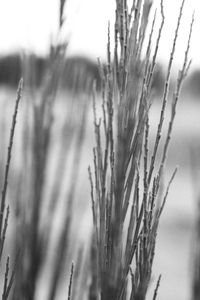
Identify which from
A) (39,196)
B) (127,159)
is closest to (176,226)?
(39,196)

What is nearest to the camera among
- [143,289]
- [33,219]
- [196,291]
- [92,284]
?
[143,289]

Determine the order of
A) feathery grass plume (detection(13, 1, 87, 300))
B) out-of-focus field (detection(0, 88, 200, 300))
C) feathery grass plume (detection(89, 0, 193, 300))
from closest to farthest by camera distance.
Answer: feathery grass plume (detection(89, 0, 193, 300)) < feathery grass plume (detection(13, 1, 87, 300)) < out-of-focus field (detection(0, 88, 200, 300))

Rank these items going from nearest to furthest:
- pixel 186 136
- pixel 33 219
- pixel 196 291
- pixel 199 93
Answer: pixel 33 219 < pixel 196 291 < pixel 186 136 < pixel 199 93

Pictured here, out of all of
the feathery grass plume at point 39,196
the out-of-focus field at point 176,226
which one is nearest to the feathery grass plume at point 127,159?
the feathery grass plume at point 39,196

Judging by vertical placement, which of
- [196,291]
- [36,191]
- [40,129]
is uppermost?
[40,129]

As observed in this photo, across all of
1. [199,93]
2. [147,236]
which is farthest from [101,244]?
[199,93]

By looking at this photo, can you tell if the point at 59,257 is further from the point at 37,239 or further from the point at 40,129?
the point at 40,129

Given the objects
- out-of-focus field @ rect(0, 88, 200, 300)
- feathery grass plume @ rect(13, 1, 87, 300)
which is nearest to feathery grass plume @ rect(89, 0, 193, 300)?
feathery grass plume @ rect(13, 1, 87, 300)

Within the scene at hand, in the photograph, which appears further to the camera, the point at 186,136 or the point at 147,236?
the point at 186,136

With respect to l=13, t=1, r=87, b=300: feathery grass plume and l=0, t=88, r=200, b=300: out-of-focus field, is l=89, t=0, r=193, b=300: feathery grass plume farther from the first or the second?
l=0, t=88, r=200, b=300: out-of-focus field

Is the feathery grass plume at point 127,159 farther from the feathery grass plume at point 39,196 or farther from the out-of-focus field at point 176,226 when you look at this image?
the out-of-focus field at point 176,226
